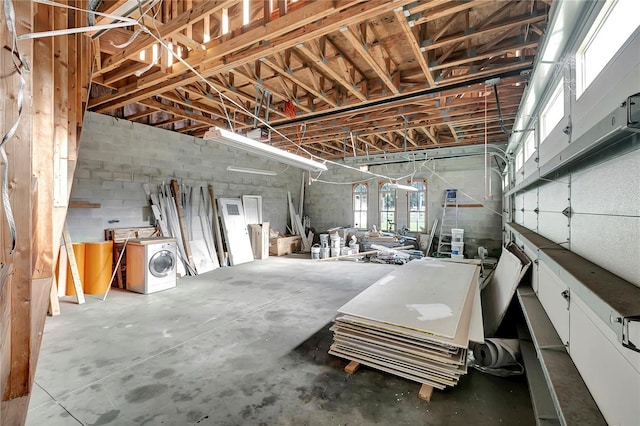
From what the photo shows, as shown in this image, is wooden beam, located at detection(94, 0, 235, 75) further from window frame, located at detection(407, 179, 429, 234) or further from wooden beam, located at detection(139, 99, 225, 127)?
window frame, located at detection(407, 179, 429, 234)

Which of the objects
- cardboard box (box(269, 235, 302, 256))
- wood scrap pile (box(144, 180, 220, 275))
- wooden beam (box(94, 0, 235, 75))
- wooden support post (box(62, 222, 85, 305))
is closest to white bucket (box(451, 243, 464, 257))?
cardboard box (box(269, 235, 302, 256))

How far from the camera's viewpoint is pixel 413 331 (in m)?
2.26

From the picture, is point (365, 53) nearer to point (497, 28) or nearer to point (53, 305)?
point (497, 28)

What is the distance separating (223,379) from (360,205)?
25.2 ft

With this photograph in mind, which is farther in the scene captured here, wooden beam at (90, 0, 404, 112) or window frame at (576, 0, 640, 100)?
wooden beam at (90, 0, 404, 112)

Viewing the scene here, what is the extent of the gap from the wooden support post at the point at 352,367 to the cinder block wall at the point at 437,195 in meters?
6.09

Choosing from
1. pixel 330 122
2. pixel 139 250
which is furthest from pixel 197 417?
pixel 330 122

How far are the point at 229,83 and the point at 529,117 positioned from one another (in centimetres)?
396

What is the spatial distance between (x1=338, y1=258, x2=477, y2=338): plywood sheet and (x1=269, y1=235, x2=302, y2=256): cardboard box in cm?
495

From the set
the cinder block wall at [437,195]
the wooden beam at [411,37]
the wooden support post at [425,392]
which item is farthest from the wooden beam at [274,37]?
the cinder block wall at [437,195]

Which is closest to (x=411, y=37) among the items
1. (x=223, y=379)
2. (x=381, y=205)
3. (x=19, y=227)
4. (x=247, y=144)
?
(x=247, y=144)

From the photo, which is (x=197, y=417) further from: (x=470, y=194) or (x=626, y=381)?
(x=470, y=194)

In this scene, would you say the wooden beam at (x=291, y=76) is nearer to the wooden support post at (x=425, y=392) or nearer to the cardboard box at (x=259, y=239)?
the wooden support post at (x=425, y=392)

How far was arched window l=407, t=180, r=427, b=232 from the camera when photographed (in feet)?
27.7
